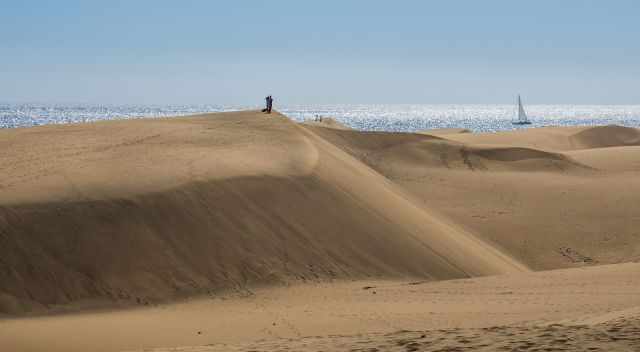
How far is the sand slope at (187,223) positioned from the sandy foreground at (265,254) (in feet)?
0.12

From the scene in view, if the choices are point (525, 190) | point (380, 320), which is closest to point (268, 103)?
point (525, 190)

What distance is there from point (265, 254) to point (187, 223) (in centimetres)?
136

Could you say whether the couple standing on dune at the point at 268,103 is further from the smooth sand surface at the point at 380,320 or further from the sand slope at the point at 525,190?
the smooth sand surface at the point at 380,320

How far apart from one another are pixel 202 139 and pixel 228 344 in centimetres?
1073

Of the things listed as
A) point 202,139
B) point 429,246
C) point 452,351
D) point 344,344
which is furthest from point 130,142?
point 452,351

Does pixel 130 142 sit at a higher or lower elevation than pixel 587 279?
higher

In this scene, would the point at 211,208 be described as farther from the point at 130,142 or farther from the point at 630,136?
the point at 630,136

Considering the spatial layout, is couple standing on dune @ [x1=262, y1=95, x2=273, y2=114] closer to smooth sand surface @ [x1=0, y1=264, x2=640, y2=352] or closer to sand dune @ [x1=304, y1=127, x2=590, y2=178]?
sand dune @ [x1=304, y1=127, x2=590, y2=178]

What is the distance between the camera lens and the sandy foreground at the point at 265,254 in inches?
406

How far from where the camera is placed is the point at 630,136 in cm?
5750

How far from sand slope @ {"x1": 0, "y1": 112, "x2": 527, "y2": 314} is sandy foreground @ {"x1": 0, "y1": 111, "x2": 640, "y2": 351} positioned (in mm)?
36

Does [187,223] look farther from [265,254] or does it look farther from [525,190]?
[525,190]

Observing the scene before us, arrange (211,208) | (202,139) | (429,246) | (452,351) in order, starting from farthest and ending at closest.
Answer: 1. (202,139)
2. (429,246)
3. (211,208)
4. (452,351)

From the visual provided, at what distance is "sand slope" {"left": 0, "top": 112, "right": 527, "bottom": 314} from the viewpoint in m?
12.5
